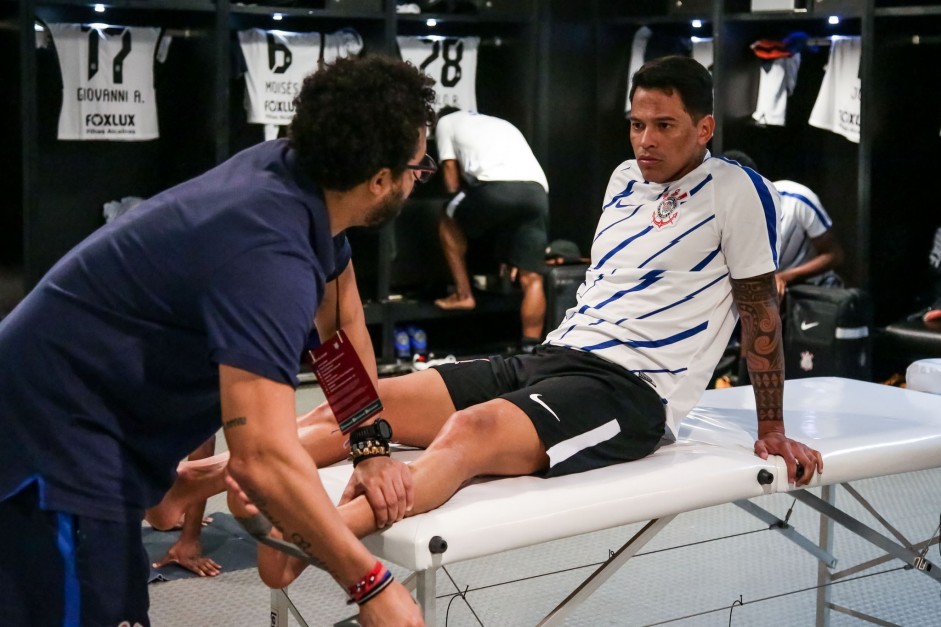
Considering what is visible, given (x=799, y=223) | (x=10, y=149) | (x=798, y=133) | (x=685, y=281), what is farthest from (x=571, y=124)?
(x=685, y=281)

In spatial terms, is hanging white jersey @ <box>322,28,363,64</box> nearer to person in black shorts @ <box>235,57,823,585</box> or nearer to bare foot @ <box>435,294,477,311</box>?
bare foot @ <box>435,294,477,311</box>

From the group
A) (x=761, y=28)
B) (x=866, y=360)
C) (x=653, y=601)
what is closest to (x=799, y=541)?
(x=653, y=601)

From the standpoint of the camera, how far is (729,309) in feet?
7.36

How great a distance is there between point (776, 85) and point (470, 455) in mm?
3958

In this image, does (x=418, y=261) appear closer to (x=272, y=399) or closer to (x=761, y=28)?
(x=761, y=28)

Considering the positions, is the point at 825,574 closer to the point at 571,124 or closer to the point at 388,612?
the point at 388,612

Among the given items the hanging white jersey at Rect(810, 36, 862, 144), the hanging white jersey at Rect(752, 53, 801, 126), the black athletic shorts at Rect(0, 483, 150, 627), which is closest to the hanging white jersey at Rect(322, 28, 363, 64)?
the hanging white jersey at Rect(752, 53, 801, 126)

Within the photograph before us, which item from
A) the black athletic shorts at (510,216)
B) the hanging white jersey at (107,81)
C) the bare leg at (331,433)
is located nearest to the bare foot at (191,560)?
the bare leg at (331,433)

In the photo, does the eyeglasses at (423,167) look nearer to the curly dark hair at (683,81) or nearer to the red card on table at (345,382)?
the red card on table at (345,382)

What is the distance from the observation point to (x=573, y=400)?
207 cm

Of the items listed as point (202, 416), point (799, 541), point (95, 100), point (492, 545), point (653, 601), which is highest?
point (95, 100)

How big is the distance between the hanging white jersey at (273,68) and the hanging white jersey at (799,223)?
84.6 inches

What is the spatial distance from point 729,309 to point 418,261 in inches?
149

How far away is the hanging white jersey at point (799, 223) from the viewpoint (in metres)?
4.78
